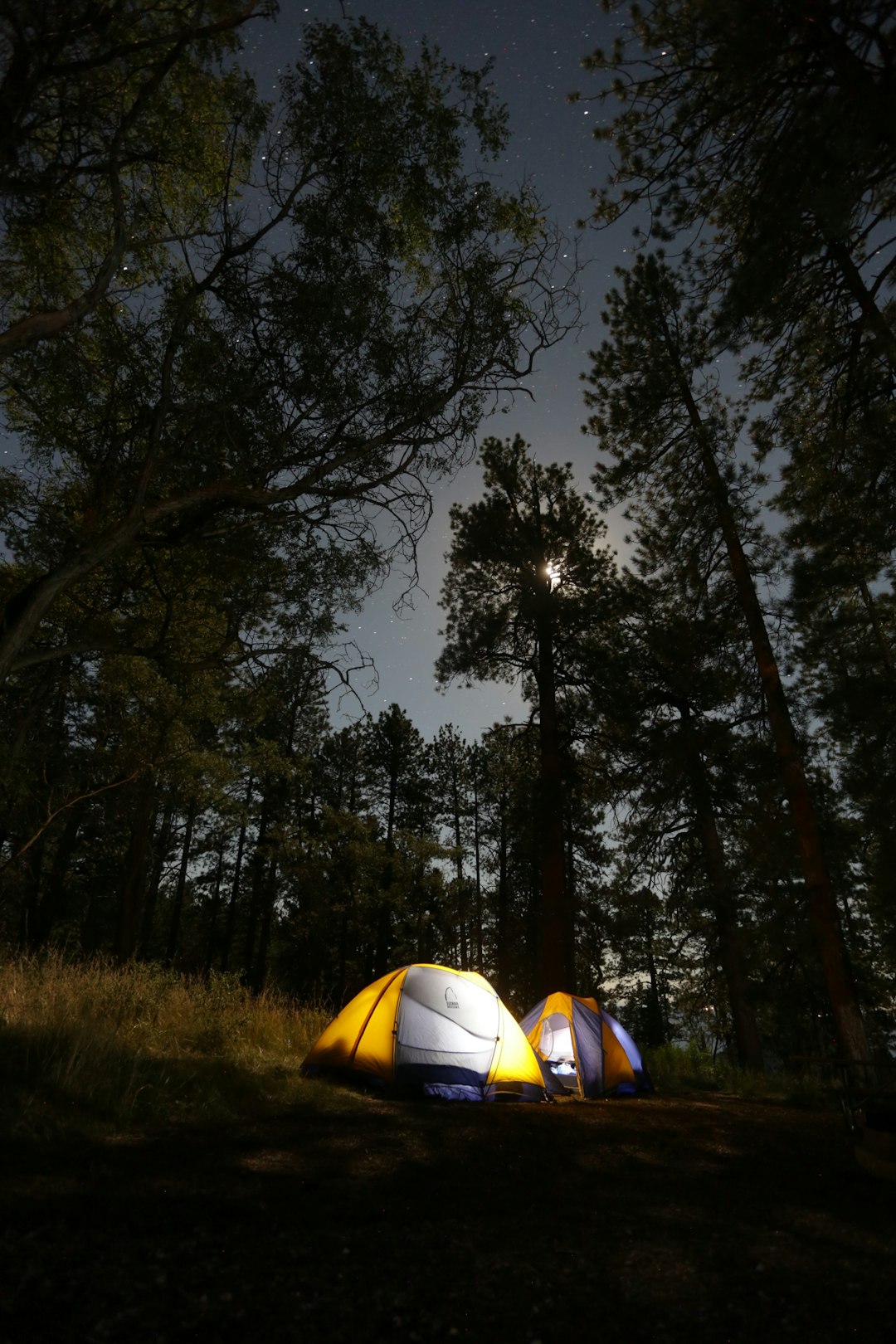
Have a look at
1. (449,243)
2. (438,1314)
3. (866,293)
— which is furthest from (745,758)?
(438,1314)

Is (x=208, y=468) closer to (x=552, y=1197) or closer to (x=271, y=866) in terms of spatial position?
(x=552, y=1197)

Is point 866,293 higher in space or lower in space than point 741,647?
higher

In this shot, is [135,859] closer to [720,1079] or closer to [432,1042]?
[432,1042]

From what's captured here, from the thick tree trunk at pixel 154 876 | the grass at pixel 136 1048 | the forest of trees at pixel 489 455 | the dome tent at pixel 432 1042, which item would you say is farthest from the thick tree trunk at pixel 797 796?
the thick tree trunk at pixel 154 876

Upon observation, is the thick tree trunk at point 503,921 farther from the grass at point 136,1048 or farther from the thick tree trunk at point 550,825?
the grass at point 136,1048

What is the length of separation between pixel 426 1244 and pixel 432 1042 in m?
5.49

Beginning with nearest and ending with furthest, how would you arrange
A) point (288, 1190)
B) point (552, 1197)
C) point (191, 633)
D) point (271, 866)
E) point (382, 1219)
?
point (382, 1219)
point (288, 1190)
point (552, 1197)
point (191, 633)
point (271, 866)

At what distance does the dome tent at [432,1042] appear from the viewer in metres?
7.91

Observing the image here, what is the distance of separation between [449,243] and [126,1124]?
9959 mm

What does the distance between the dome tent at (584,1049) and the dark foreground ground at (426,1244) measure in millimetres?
4862

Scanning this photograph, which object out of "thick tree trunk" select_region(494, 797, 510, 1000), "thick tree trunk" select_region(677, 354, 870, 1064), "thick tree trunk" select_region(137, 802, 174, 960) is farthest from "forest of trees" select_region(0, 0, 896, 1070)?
"thick tree trunk" select_region(494, 797, 510, 1000)

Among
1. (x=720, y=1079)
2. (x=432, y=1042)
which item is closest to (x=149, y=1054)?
(x=432, y=1042)

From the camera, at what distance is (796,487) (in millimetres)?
8586

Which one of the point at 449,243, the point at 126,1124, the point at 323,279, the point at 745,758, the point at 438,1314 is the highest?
the point at 449,243
